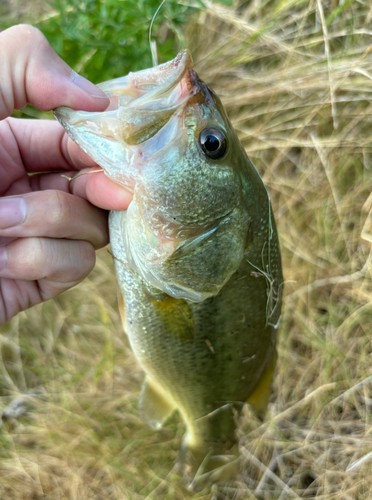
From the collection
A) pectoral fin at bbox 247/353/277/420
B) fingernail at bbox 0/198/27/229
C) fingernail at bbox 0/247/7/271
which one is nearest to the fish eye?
fingernail at bbox 0/198/27/229

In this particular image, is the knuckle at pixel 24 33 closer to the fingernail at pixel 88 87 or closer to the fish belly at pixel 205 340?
the fingernail at pixel 88 87

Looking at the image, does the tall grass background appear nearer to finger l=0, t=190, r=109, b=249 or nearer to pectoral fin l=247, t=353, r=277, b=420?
pectoral fin l=247, t=353, r=277, b=420

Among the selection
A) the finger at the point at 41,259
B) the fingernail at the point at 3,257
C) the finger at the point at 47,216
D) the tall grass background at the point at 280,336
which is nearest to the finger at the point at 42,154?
the finger at the point at 47,216

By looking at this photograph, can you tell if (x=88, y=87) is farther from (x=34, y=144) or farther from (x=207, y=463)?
(x=207, y=463)

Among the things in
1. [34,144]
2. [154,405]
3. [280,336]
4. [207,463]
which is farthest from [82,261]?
[280,336]

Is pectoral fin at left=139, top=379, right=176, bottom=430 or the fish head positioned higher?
the fish head

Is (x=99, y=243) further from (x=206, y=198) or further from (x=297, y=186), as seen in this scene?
(x=297, y=186)
